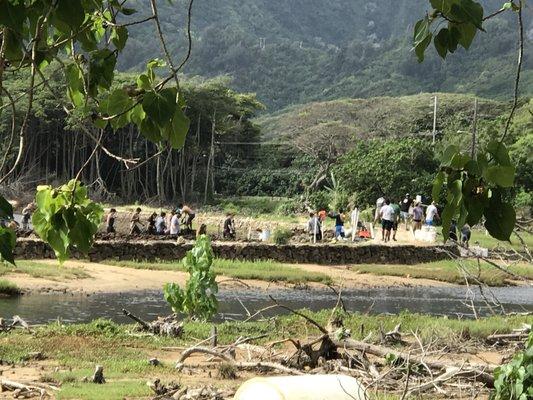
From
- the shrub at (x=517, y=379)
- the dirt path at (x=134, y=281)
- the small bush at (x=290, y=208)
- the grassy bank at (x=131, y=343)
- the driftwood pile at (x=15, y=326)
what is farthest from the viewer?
the small bush at (x=290, y=208)

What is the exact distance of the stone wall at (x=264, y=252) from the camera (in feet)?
77.6

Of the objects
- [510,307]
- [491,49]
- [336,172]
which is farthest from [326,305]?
[491,49]

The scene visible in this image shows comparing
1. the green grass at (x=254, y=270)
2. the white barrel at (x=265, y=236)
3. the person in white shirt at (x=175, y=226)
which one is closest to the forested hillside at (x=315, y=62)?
the white barrel at (x=265, y=236)

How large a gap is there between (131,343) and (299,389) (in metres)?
7.40

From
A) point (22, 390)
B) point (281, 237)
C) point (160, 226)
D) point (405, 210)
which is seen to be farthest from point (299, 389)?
point (405, 210)

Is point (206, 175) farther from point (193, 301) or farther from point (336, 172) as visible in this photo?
point (193, 301)

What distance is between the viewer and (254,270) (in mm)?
22750

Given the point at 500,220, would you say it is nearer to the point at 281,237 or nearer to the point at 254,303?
the point at 254,303

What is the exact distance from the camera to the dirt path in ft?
61.6

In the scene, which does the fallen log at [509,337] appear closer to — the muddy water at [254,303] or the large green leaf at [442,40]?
the muddy water at [254,303]

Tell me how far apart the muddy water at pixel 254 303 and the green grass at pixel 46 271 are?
5.75 ft

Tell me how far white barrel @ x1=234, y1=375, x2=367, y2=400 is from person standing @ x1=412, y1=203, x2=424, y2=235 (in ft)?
82.6

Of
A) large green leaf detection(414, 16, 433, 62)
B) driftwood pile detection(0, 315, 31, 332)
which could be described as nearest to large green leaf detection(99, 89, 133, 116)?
large green leaf detection(414, 16, 433, 62)

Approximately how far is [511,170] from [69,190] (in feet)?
3.82
